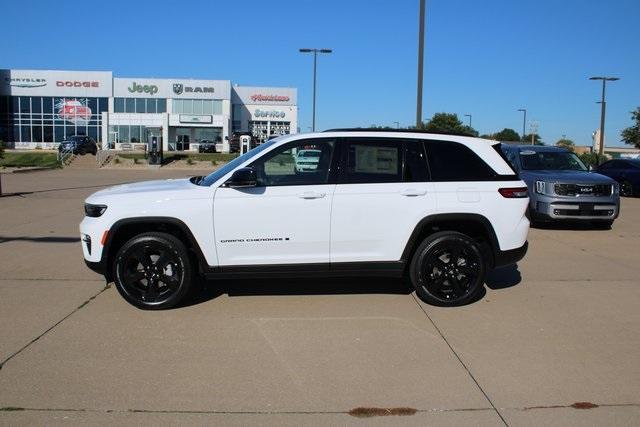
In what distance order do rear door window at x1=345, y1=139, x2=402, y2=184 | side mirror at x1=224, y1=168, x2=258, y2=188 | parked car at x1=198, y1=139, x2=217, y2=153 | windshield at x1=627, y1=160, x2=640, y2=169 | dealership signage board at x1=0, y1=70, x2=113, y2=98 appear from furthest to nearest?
dealership signage board at x1=0, y1=70, x2=113, y2=98, parked car at x1=198, y1=139, x2=217, y2=153, windshield at x1=627, y1=160, x2=640, y2=169, rear door window at x1=345, y1=139, x2=402, y2=184, side mirror at x1=224, y1=168, x2=258, y2=188

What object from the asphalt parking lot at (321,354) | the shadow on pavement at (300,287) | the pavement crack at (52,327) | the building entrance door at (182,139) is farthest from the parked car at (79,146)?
the shadow on pavement at (300,287)

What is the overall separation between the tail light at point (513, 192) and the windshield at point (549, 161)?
7010 millimetres

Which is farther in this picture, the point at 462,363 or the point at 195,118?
the point at 195,118

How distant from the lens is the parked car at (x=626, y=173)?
2056 cm

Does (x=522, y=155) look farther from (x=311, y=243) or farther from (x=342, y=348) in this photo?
(x=342, y=348)

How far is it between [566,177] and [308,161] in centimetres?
749

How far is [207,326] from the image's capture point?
539 centimetres

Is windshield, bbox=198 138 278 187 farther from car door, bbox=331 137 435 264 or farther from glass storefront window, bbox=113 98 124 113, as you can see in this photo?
glass storefront window, bbox=113 98 124 113

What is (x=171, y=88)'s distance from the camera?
73062 mm

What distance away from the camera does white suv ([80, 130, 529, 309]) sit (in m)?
5.68

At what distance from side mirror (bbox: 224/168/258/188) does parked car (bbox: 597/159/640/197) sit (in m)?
18.8

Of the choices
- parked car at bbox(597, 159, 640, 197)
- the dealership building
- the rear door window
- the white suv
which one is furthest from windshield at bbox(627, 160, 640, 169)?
the dealership building

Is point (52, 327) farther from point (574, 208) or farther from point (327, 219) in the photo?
point (574, 208)

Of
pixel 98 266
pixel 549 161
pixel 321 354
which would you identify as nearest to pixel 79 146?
pixel 549 161
